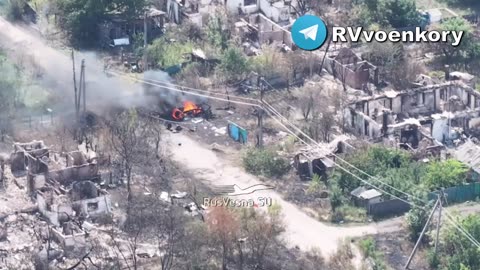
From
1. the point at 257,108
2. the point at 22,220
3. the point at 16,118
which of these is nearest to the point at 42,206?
the point at 22,220

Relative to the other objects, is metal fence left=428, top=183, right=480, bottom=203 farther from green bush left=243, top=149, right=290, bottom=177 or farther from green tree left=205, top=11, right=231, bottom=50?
green tree left=205, top=11, right=231, bottom=50

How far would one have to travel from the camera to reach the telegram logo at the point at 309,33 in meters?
56.8

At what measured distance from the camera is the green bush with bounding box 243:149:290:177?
47906 mm

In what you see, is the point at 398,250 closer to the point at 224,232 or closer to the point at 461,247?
the point at 461,247

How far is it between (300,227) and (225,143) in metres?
6.40

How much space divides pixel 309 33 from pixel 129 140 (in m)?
11.4

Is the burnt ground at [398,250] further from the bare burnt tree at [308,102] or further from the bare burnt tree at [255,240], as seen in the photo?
the bare burnt tree at [308,102]

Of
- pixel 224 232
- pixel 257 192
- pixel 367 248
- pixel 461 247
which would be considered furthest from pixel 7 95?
pixel 461 247

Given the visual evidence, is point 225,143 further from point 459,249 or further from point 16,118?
point 459,249

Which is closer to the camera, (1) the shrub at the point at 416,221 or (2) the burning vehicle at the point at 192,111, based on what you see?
(1) the shrub at the point at 416,221

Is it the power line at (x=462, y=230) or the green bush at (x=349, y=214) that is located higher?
the power line at (x=462, y=230)

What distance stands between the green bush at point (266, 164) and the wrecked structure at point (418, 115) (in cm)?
368

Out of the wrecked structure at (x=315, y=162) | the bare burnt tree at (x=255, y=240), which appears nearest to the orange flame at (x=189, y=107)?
the wrecked structure at (x=315, y=162)

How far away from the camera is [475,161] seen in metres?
47.7
